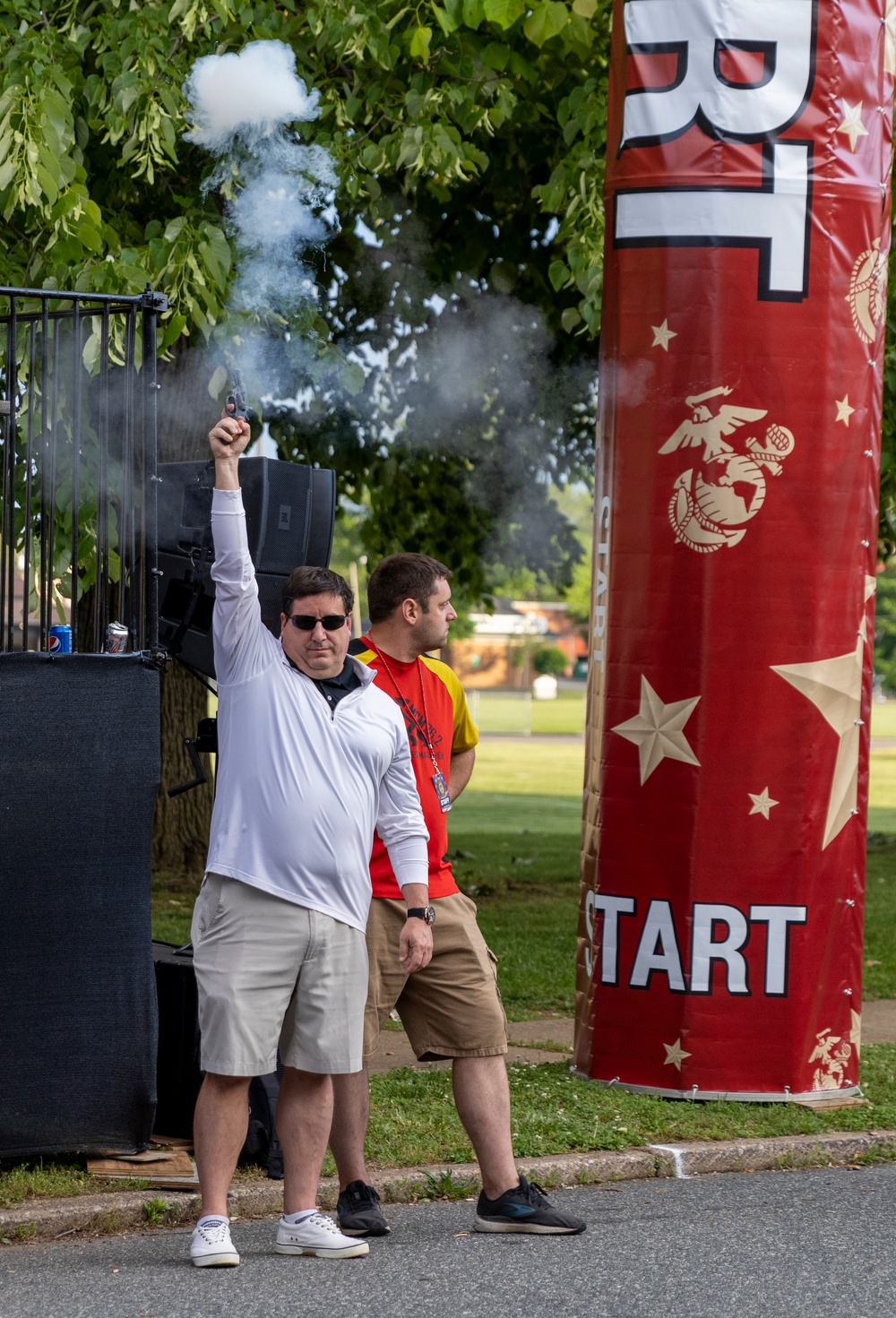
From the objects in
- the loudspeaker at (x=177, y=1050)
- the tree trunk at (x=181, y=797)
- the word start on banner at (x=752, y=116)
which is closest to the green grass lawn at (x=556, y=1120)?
the loudspeaker at (x=177, y=1050)

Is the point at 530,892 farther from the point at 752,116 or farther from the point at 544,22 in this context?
the point at 752,116

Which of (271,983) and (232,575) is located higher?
(232,575)

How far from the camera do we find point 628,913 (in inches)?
244

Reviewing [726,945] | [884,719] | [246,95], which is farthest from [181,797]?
[884,719]

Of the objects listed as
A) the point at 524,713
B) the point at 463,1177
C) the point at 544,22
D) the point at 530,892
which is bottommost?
the point at 524,713

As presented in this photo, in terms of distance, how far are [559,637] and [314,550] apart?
98.8 m

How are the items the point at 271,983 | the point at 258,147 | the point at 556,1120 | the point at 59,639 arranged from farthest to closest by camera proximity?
the point at 258,147 → the point at 556,1120 → the point at 59,639 → the point at 271,983

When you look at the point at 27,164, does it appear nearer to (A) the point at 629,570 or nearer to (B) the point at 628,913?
(A) the point at 629,570

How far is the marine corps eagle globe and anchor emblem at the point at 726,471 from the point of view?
19.9ft

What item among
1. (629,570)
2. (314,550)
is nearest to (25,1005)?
(314,550)

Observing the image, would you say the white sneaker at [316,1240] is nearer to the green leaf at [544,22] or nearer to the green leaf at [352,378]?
the green leaf at [352,378]

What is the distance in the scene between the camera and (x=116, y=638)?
504 centimetres

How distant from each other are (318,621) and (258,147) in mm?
4436

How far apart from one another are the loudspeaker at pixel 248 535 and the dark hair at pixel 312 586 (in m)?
1.09
